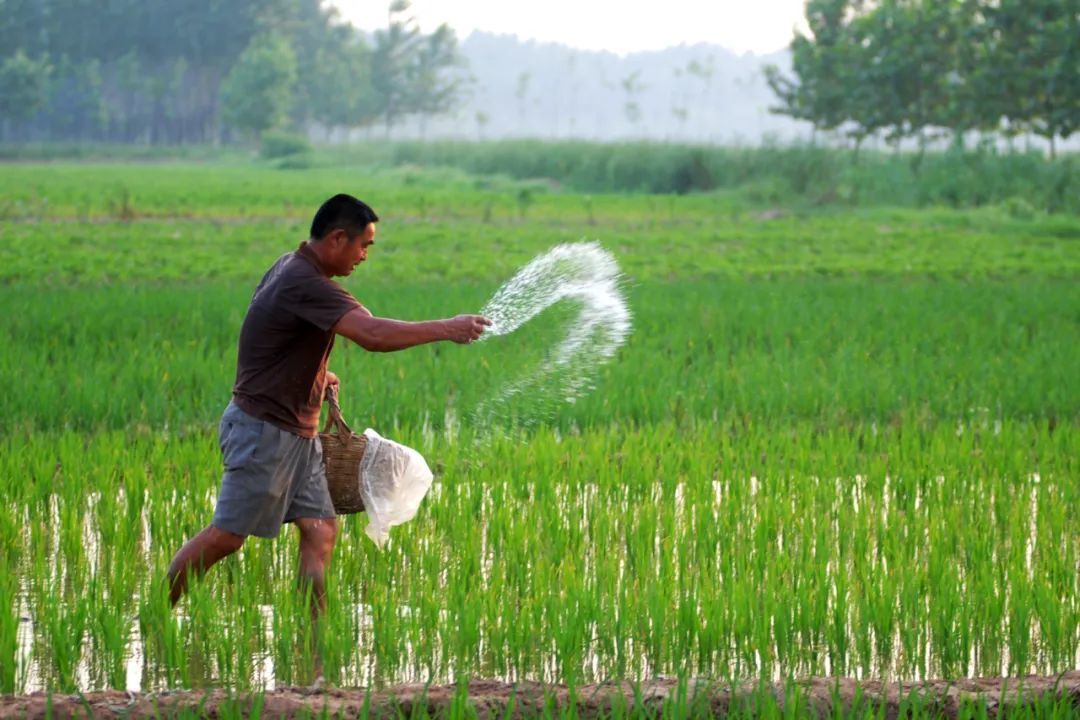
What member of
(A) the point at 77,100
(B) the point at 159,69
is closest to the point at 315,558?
(A) the point at 77,100

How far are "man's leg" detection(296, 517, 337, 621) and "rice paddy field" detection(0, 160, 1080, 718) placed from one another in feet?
0.20

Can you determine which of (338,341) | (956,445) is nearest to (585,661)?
(956,445)

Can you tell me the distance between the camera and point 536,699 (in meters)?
3.32

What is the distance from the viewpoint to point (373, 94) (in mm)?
86750

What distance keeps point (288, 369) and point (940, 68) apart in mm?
37512

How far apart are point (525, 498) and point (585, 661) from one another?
187cm

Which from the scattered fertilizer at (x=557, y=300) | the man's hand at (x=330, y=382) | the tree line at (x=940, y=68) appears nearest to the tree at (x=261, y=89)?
the tree line at (x=940, y=68)

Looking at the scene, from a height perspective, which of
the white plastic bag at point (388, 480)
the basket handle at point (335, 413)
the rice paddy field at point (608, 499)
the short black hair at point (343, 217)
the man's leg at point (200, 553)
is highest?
the short black hair at point (343, 217)

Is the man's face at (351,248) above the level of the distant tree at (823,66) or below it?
below

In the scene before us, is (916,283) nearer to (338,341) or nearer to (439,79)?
(338,341)

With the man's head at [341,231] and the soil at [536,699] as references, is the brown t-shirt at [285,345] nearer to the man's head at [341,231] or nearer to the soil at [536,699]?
the man's head at [341,231]

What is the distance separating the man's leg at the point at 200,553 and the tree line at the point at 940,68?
29.0 metres

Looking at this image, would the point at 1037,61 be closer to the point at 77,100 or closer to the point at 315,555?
the point at 315,555

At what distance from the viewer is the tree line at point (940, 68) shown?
102 ft
